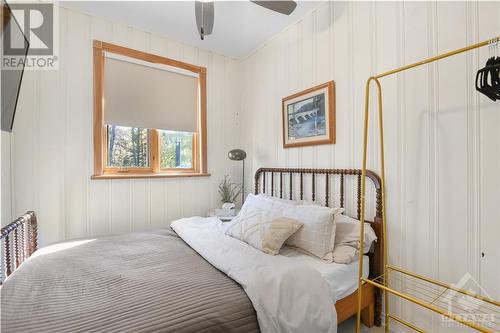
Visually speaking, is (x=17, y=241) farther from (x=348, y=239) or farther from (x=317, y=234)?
(x=348, y=239)

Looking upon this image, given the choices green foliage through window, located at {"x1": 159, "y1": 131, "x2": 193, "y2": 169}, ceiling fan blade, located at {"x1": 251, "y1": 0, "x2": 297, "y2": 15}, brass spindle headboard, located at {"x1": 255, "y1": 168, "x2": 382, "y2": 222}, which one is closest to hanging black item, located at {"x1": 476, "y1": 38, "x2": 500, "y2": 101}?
brass spindle headboard, located at {"x1": 255, "y1": 168, "x2": 382, "y2": 222}

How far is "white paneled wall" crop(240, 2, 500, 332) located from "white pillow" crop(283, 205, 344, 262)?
0.46m

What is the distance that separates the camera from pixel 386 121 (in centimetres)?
175

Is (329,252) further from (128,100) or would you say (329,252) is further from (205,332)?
(128,100)

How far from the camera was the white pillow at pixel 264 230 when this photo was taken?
1.65m

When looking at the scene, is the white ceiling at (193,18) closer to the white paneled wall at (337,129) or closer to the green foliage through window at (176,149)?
the white paneled wall at (337,129)

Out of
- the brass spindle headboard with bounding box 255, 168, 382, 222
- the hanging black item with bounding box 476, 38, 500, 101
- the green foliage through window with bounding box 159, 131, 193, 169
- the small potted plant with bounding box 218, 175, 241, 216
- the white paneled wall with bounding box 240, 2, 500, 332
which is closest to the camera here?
the hanging black item with bounding box 476, 38, 500, 101

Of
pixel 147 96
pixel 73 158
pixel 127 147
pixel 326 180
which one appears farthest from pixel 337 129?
pixel 73 158

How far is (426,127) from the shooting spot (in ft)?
5.08

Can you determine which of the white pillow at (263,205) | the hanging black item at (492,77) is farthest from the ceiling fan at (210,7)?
the white pillow at (263,205)

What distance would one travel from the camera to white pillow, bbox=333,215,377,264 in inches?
62.9

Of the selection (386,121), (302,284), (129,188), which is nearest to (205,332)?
(302,284)

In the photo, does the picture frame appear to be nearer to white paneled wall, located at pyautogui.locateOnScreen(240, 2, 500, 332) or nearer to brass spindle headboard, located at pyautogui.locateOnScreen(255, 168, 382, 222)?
white paneled wall, located at pyautogui.locateOnScreen(240, 2, 500, 332)

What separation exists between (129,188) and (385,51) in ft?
8.86
